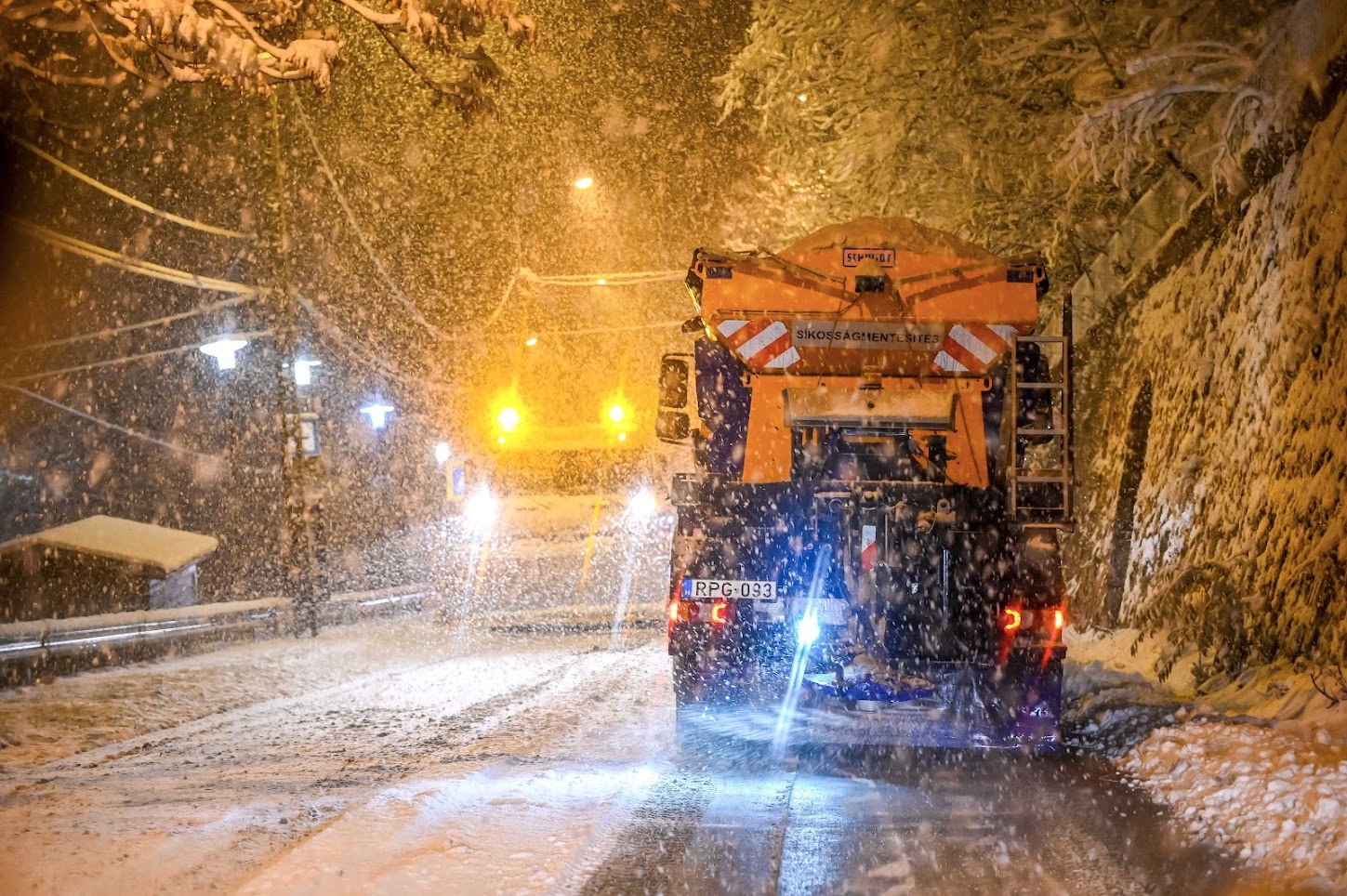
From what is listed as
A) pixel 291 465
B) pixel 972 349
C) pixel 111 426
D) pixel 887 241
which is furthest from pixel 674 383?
pixel 111 426

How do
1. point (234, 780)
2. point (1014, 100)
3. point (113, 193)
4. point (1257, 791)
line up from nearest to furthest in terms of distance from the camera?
point (1257, 791), point (234, 780), point (1014, 100), point (113, 193)

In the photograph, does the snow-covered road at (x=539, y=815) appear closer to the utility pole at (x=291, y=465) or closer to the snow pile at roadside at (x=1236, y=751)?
the snow pile at roadside at (x=1236, y=751)

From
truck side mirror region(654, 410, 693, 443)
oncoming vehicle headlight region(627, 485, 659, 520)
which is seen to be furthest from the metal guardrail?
truck side mirror region(654, 410, 693, 443)

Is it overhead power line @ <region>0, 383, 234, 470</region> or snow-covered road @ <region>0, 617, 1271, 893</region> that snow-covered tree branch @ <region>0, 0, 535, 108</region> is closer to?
snow-covered road @ <region>0, 617, 1271, 893</region>

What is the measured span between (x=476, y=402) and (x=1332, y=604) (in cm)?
3062

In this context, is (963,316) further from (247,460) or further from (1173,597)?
(247,460)

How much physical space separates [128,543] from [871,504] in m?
11.6

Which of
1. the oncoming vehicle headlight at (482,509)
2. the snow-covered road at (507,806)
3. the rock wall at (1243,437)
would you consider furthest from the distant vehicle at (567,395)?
the rock wall at (1243,437)

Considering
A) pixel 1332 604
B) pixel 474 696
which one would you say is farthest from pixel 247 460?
pixel 1332 604

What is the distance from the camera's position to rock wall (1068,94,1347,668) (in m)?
8.43

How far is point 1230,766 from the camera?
6.27 m

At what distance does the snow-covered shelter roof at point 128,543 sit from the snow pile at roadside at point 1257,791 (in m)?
12.2

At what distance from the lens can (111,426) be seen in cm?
2483

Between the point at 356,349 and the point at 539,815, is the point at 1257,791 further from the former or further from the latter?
the point at 356,349
